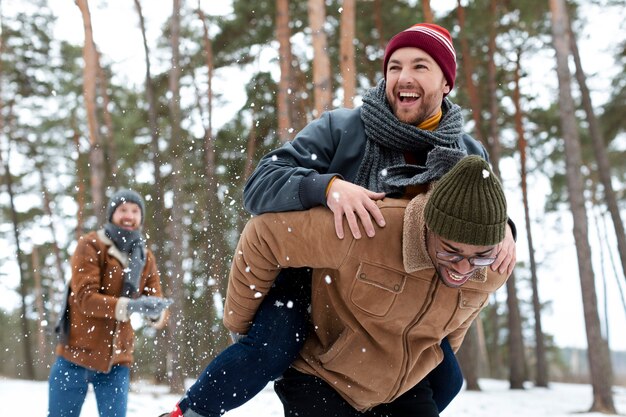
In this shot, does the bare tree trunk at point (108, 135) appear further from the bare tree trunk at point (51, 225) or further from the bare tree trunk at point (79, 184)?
the bare tree trunk at point (51, 225)

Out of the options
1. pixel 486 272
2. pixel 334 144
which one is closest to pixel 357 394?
pixel 486 272

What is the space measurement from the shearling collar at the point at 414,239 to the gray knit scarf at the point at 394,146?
11cm

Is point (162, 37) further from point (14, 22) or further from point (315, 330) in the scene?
point (315, 330)

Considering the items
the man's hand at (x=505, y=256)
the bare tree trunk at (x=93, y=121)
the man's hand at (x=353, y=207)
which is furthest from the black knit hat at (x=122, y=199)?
the bare tree trunk at (x=93, y=121)

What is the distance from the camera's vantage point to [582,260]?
44.2ft

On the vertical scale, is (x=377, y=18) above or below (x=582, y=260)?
above

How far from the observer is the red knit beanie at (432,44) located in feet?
7.86

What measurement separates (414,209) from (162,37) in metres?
19.6

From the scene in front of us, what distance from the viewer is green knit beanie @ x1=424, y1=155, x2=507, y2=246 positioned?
1.92 metres

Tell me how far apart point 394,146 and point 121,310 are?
8.63 feet

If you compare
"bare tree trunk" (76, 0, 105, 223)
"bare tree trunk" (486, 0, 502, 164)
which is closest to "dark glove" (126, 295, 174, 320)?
"bare tree trunk" (76, 0, 105, 223)

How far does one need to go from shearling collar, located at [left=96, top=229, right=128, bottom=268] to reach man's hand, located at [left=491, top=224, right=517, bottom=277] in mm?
2983

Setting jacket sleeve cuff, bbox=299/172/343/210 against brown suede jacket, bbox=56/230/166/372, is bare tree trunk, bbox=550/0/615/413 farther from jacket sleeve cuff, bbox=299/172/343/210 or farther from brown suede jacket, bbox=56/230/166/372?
jacket sleeve cuff, bbox=299/172/343/210

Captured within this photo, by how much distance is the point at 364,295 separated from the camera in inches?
85.2
